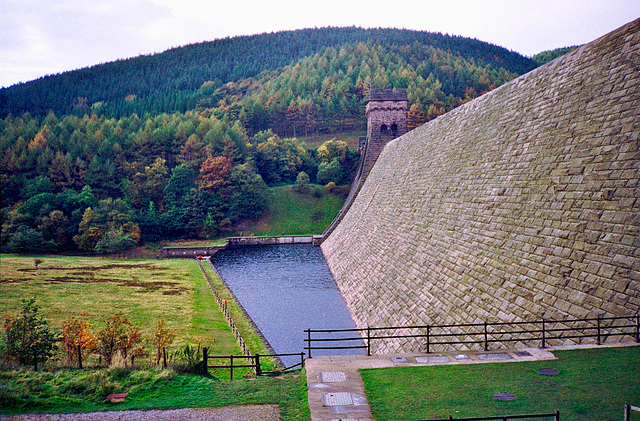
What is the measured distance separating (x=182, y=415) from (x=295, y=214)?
200 ft

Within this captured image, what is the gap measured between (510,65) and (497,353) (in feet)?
519

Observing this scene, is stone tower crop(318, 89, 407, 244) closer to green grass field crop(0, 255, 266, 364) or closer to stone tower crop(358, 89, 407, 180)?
stone tower crop(358, 89, 407, 180)

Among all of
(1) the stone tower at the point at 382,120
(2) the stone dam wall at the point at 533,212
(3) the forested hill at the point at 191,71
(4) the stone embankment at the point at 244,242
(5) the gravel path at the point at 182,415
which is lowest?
(5) the gravel path at the point at 182,415

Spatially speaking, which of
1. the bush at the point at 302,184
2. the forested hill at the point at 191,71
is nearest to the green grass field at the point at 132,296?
the bush at the point at 302,184

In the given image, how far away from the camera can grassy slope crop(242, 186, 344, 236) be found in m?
65.6

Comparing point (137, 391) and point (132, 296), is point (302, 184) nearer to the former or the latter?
point (132, 296)

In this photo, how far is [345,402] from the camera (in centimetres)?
807

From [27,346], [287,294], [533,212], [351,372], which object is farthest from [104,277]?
[533,212]

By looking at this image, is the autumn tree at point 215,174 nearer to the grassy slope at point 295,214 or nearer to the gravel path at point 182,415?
the grassy slope at point 295,214

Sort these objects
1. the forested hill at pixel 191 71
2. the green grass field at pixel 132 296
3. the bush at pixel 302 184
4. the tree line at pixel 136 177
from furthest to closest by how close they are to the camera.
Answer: the forested hill at pixel 191 71 < the bush at pixel 302 184 < the tree line at pixel 136 177 < the green grass field at pixel 132 296

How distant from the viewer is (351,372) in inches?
376

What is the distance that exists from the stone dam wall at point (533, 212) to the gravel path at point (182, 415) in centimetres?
745

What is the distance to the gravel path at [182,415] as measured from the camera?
798cm

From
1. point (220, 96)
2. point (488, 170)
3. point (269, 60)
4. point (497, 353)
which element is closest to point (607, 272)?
point (497, 353)
